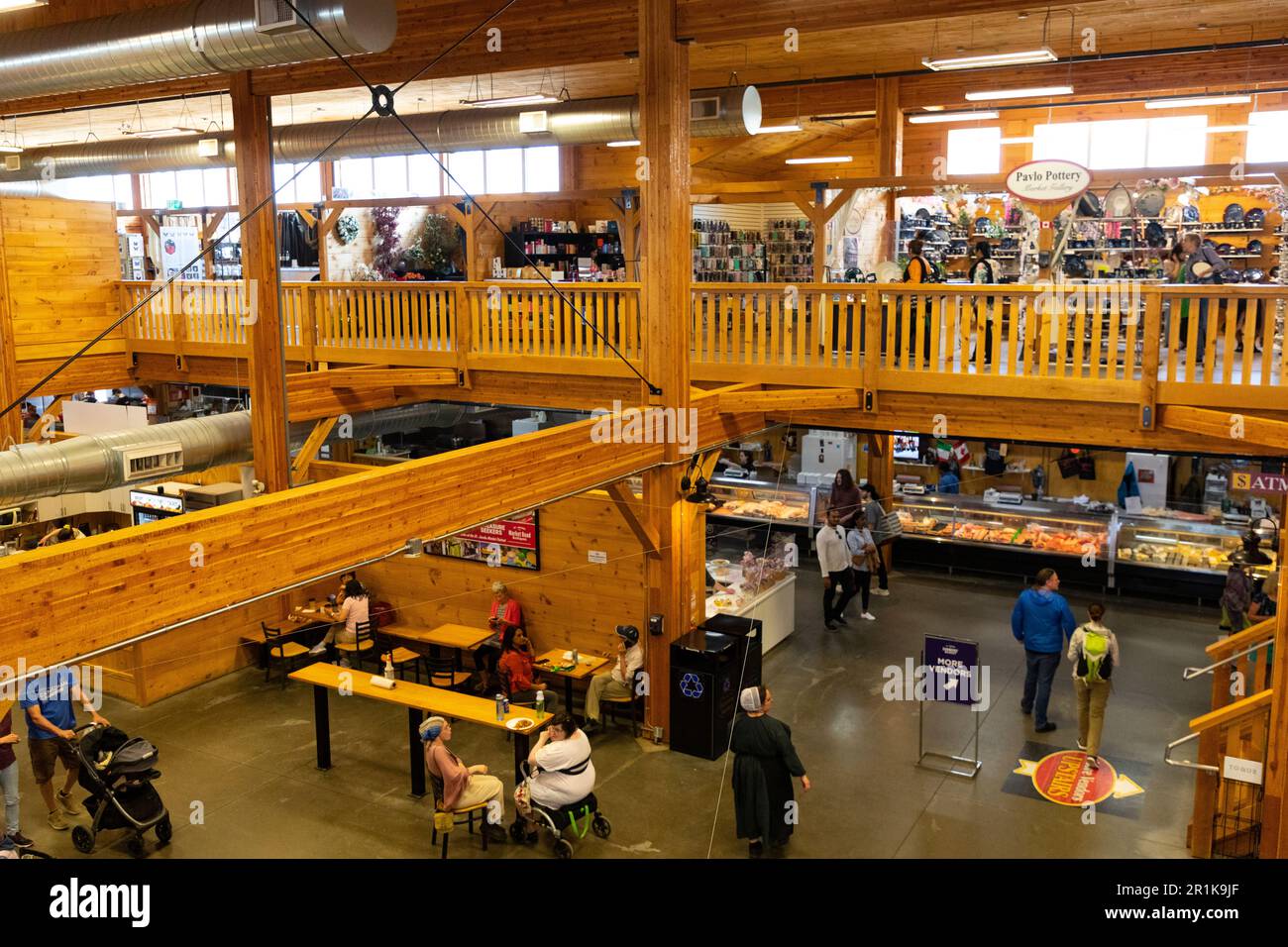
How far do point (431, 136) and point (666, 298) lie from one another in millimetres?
5681

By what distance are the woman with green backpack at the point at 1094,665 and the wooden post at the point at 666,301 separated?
11.3 ft

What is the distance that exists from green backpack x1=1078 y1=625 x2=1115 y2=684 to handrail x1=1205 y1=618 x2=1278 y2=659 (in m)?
1.08

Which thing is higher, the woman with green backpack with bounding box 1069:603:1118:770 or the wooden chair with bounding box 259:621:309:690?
the woman with green backpack with bounding box 1069:603:1118:770

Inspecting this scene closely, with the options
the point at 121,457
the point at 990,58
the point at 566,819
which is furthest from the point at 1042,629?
the point at 121,457

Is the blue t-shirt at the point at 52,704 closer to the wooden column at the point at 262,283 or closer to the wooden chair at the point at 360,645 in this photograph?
the wooden chair at the point at 360,645

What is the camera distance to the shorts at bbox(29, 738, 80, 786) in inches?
325

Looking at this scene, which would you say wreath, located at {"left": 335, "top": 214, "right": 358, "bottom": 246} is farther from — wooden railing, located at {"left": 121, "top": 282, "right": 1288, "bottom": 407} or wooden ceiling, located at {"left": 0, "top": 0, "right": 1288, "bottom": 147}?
wooden railing, located at {"left": 121, "top": 282, "right": 1288, "bottom": 407}

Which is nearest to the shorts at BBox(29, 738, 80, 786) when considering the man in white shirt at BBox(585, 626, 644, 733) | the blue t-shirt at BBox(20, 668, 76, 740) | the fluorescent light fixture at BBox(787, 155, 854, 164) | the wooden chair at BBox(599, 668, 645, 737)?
the blue t-shirt at BBox(20, 668, 76, 740)

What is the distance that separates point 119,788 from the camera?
25.7ft

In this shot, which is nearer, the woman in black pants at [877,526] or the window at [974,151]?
the woman in black pants at [877,526]

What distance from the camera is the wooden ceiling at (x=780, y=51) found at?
29.8 feet

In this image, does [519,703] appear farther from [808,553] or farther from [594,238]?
[594,238]

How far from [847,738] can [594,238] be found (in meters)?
11.6

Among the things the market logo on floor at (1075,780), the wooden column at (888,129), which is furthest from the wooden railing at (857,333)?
the market logo on floor at (1075,780)
